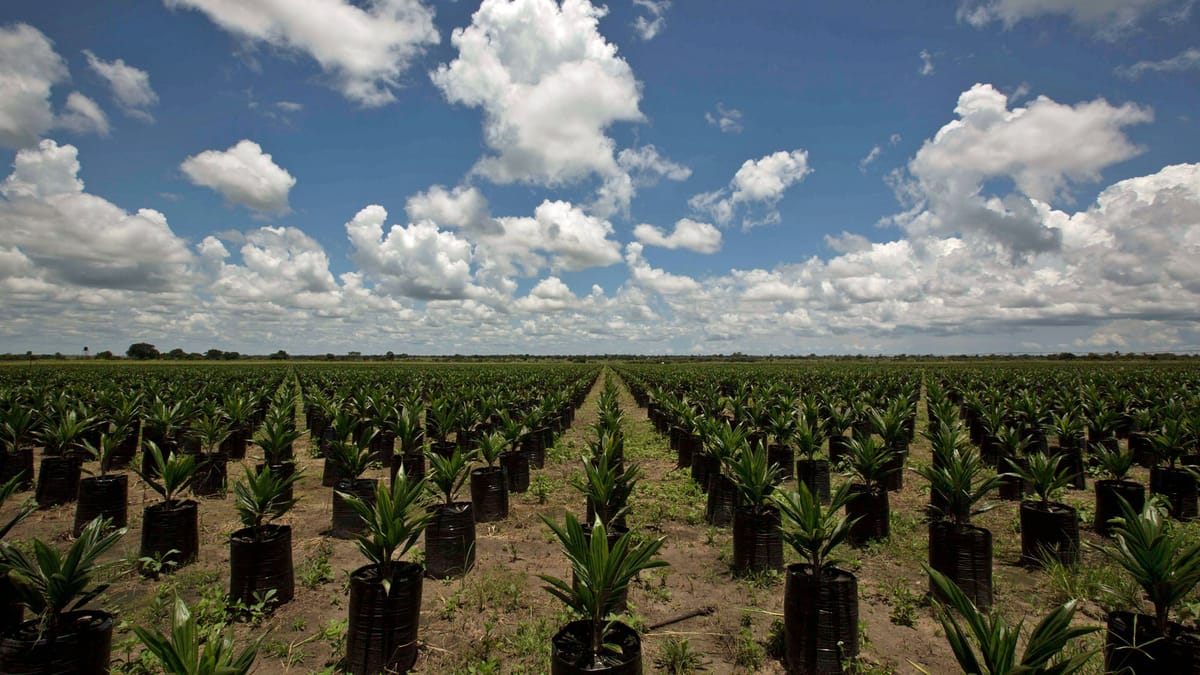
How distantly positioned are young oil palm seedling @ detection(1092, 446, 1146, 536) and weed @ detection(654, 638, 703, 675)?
6.05 metres

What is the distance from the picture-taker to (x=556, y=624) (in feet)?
16.1

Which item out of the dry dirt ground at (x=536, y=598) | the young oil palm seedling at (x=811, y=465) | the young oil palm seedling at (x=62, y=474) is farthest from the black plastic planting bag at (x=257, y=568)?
the young oil palm seedling at (x=811, y=465)

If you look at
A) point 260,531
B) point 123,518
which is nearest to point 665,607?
point 260,531

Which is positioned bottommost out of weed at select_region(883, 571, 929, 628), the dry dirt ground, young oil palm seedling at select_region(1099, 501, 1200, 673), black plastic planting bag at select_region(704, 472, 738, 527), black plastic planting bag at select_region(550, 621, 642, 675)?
the dry dirt ground

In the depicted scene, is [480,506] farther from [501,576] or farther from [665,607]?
[665,607]

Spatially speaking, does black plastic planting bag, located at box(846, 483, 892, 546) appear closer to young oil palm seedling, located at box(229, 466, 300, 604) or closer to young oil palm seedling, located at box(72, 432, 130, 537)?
young oil palm seedling, located at box(229, 466, 300, 604)

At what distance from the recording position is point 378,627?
4.09 meters

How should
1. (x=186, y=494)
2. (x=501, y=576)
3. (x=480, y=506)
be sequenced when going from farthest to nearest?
(x=186, y=494) < (x=480, y=506) < (x=501, y=576)

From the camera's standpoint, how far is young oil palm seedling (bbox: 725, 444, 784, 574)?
5.85 metres

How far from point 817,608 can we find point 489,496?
5155 mm

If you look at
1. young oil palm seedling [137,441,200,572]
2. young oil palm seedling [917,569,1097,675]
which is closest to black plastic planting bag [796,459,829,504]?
young oil palm seedling [917,569,1097,675]

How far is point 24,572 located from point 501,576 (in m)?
3.79

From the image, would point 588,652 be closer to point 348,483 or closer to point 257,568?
point 257,568

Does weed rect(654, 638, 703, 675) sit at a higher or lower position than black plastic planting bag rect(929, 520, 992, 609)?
lower
